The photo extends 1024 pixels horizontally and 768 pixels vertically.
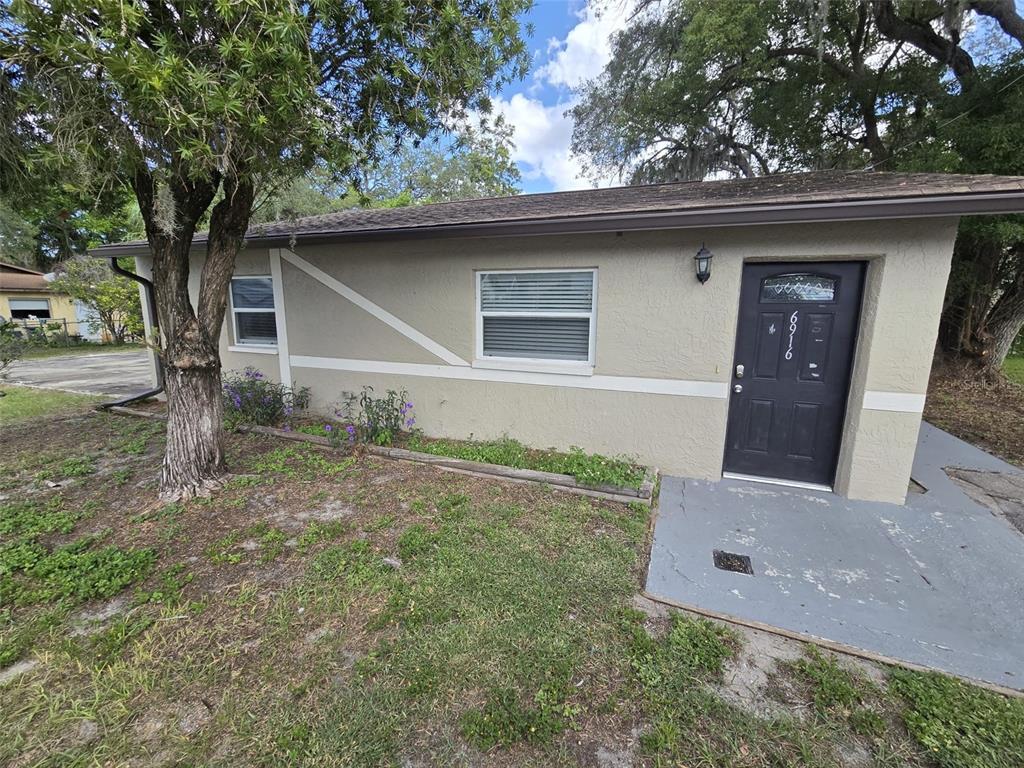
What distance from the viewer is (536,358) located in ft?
16.8

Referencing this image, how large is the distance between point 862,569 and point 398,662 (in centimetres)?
324

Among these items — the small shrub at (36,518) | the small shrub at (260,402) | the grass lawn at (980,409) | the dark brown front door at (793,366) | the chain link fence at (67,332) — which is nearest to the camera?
the small shrub at (36,518)

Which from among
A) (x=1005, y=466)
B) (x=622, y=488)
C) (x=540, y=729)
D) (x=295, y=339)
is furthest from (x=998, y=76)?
(x=295, y=339)

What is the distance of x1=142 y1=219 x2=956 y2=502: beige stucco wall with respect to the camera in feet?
12.2

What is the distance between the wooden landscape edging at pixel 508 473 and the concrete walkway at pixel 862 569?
23 cm

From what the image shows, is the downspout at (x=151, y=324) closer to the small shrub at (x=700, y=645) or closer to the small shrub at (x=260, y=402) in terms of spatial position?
the small shrub at (x=260, y=402)

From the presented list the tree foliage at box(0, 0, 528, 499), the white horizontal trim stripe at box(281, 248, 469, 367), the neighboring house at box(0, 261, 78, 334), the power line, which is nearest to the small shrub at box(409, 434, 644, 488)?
the white horizontal trim stripe at box(281, 248, 469, 367)

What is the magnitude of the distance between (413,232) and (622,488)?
3713mm

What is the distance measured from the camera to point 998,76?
22.6 ft

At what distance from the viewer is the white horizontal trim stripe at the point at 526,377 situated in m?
4.42

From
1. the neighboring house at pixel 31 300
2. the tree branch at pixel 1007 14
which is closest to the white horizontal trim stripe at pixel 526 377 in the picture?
the tree branch at pixel 1007 14

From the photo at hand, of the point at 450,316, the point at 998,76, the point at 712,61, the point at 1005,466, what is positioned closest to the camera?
the point at 1005,466

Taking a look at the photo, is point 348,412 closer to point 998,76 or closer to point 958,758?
point 958,758

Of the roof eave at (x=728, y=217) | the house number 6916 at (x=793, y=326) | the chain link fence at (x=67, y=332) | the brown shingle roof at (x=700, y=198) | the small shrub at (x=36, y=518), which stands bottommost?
the small shrub at (x=36, y=518)
